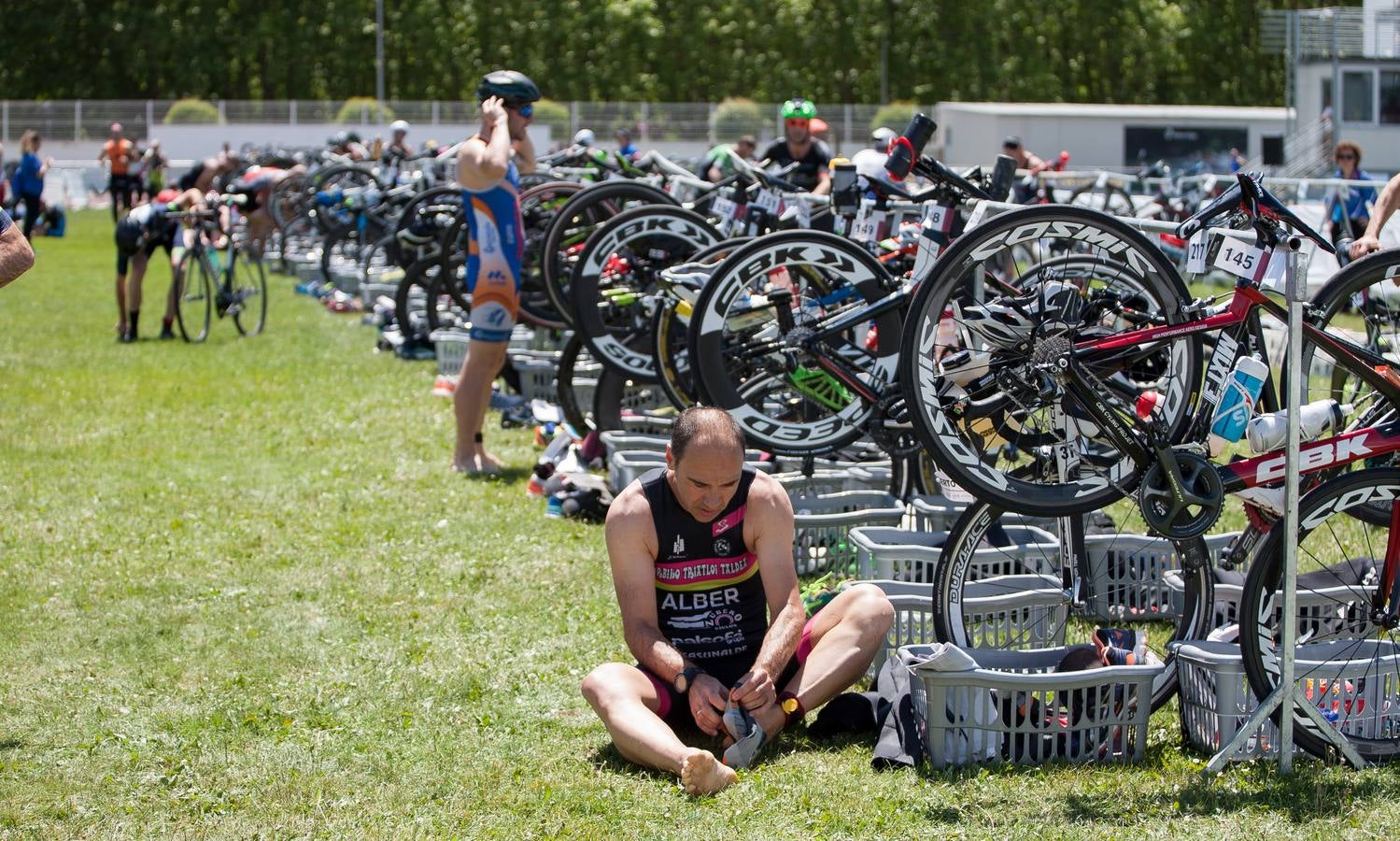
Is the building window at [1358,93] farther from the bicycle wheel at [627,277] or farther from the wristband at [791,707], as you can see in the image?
the wristband at [791,707]

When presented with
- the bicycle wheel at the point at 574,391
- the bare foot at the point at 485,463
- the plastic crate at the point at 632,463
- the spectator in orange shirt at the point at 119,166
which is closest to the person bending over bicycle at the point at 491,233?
the bare foot at the point at 485,463

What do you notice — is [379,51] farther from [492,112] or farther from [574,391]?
[492,112]

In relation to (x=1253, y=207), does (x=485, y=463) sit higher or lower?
lower

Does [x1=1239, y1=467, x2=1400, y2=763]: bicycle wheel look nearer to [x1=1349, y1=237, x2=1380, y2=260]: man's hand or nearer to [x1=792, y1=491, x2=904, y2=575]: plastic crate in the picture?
[x1=1349, y1=237, x2=1380, y2=260]: man's hand

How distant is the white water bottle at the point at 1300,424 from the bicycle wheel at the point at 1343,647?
0.18 m

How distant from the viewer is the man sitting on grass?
15.5ft

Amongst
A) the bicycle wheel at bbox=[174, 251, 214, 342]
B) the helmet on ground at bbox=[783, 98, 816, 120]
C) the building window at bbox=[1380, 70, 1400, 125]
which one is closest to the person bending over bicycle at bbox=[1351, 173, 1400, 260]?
the helmet on ground at bbox=[783, 98, 816, 120]

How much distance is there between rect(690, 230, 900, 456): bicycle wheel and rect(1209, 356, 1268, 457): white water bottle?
6.46 ft

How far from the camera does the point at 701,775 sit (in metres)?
4.38

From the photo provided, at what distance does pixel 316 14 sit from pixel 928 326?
6064cm

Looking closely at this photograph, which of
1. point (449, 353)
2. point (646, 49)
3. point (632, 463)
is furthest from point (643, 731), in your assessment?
point (646, 49)

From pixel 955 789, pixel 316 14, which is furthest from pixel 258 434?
pixel 316 14

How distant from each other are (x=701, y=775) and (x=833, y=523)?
2274 millimetres

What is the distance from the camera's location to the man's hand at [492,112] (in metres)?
8.41
